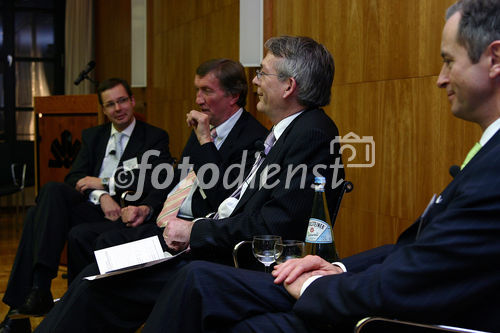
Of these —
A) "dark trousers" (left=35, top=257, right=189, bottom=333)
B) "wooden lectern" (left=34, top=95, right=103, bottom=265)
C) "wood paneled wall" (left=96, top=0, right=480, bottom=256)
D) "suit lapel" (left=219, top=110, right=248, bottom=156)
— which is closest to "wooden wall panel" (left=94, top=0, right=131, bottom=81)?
"wooden lectern" (left=34, top=95, right=103, bottom=265)

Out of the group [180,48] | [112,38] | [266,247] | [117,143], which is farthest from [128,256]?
[112,38]

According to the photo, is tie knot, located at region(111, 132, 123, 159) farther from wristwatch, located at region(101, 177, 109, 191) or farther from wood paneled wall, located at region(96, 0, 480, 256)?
wood paneled wall, located at region(96, 0, 480, 256)

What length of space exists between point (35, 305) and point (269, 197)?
161 centimetres

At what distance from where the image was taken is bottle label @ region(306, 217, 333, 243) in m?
1.99

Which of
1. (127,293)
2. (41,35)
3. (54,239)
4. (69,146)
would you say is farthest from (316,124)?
(41,35)

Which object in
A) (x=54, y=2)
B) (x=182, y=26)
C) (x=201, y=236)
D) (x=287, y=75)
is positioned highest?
(x=54, y=2)

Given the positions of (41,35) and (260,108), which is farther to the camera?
(41,35)

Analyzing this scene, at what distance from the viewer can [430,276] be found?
1307 millimetres

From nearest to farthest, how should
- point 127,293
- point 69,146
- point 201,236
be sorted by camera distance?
point 127,293 < point 201,236 < point 69,146

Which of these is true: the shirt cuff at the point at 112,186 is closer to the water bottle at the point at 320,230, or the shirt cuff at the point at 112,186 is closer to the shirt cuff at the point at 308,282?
the water bottle at the point at 320,230

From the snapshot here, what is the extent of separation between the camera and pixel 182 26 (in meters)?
6.24

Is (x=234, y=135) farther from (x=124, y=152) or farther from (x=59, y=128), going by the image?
(x=59, y=128)

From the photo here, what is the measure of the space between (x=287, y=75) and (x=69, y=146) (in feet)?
10.2

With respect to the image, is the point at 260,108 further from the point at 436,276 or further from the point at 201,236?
the point at 436,276
